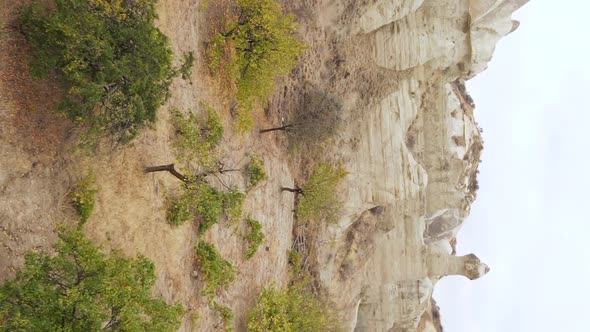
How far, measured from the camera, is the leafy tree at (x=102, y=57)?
12.1 meters

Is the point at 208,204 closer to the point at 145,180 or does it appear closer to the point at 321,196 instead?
the point at 145,180

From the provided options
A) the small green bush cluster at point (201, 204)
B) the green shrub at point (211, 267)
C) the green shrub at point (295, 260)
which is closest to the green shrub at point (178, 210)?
the small green bush cluster at point (201, 204)

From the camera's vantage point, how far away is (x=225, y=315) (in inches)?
749

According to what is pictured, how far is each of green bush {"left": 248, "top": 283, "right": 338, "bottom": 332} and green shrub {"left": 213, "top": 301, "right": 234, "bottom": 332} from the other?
1.03 m

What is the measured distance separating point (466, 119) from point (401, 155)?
7753mm

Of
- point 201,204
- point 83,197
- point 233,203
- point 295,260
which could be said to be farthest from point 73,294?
point 295,260

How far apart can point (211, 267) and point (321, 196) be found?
7.34m

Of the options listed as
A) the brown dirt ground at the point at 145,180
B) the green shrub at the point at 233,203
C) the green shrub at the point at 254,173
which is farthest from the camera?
the green shrub at the point at 254,173

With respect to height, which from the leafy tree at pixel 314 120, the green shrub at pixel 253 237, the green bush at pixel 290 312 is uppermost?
the leafy tree at pixel 314 120

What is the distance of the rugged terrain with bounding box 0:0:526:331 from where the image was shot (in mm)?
13273

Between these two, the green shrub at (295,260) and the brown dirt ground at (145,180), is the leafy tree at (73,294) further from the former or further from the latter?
the green shrub at (295,260)

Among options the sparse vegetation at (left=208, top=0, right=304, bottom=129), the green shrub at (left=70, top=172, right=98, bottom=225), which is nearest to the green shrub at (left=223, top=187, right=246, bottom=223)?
the sparse vegetation at (left=208, top=0, right=304, bottom=129)

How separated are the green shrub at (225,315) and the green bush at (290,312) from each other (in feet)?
3.39

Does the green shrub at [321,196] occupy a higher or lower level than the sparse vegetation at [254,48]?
lower
